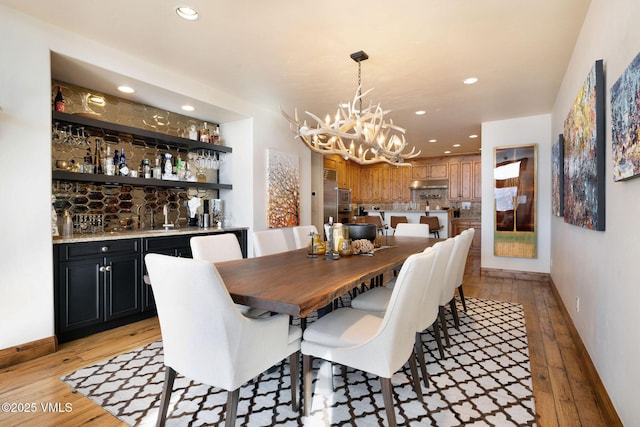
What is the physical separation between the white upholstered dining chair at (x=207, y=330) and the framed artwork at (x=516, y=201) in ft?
15.1

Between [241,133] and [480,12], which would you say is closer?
[480,12]

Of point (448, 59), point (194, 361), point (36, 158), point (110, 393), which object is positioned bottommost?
point (110, 393)

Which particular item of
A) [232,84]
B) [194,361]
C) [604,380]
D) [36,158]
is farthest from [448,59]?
[36,158]

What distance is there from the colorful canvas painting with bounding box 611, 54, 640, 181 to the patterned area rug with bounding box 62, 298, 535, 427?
131cm

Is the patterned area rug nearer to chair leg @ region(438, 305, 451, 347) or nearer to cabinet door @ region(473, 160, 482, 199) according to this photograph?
chair leg @ region(438, 305, 451, 347)

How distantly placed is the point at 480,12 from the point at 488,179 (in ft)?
11.0

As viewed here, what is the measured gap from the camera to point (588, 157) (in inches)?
83.6

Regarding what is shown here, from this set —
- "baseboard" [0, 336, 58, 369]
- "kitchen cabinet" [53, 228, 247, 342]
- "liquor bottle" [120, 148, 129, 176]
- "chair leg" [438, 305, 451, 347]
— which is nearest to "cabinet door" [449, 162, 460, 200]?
"chair leg" [438, 305, 451, 347]

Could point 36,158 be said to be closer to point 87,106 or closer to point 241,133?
point 87,106

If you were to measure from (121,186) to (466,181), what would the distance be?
7.78 meters

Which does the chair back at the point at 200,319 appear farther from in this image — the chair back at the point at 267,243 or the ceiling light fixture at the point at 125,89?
the ceiling light fixture at the point at 125,89

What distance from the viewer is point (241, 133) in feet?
14.4

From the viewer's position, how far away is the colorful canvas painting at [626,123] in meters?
1.28

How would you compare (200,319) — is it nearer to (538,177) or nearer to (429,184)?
(538,177)
